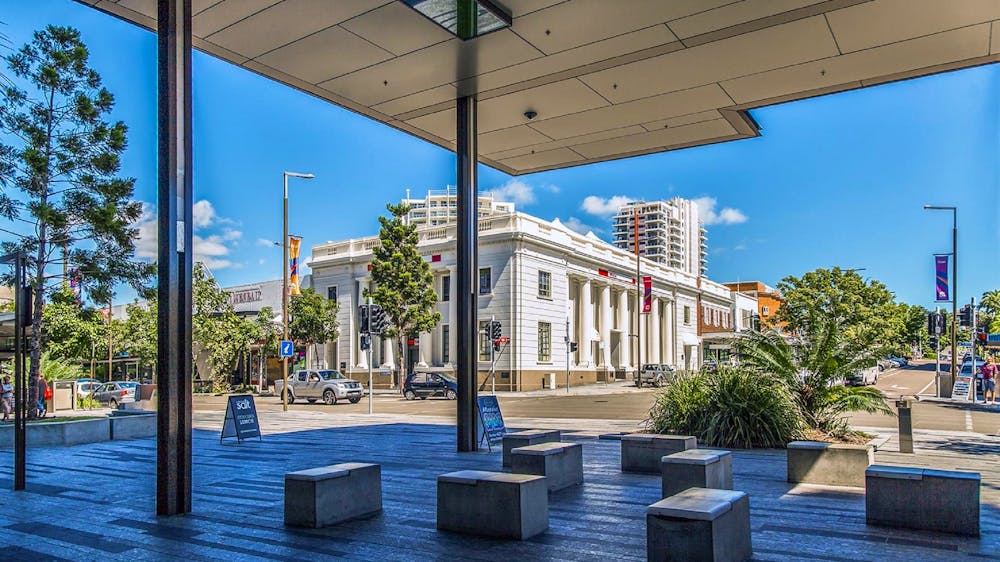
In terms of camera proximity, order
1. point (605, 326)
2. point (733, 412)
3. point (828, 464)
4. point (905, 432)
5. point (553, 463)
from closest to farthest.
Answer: point (553, 463) → point (828, 464) → point (905, 432) → point (733, 412) → point (605, 326)

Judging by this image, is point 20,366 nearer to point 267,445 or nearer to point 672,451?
point 267,445

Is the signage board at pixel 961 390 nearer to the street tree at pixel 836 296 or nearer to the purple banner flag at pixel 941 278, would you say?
the purple banner flag at pixel 941 278

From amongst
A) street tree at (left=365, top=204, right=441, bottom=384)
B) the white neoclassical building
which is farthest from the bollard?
street tree at (left=365, top=204, right=441, bottom=384)

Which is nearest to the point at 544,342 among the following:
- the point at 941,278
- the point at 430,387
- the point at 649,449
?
the point at 430,387

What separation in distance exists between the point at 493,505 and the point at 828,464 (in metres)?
4.97

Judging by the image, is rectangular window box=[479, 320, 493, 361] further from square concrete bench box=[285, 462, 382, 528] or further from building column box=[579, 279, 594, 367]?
square concrete bench box=[285, 462, 382, 528]

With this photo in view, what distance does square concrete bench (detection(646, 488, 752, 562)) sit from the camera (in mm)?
5156

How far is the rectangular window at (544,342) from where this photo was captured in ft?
167

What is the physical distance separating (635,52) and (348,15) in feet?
13.6

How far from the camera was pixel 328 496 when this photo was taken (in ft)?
23.7

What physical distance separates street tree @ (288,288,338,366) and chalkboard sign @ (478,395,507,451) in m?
39.7

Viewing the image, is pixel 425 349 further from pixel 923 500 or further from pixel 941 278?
pixel 923 500

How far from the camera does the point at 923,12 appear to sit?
9.62 metres

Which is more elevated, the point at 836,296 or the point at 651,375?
the point at 836,296
